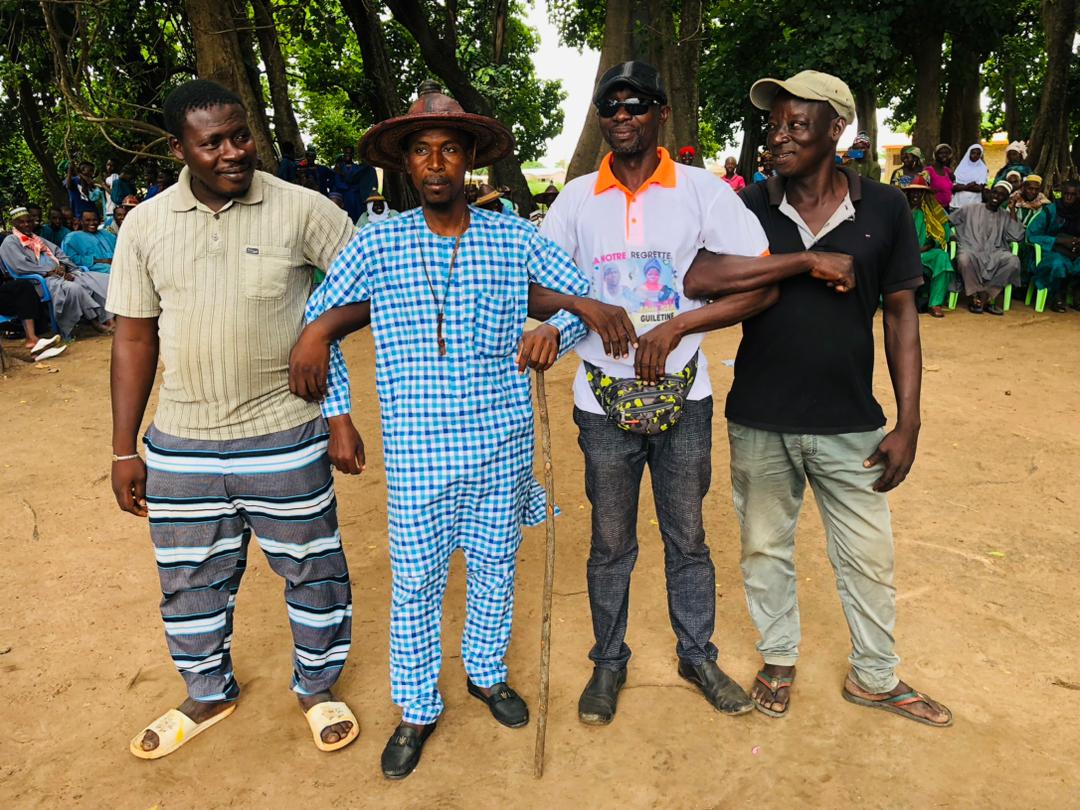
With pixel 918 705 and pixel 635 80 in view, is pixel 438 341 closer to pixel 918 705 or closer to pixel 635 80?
pixel 635 80

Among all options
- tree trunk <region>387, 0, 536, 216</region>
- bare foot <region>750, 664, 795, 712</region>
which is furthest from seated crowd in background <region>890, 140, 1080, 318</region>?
bare foot <region>750, 664, 795, 712</region>

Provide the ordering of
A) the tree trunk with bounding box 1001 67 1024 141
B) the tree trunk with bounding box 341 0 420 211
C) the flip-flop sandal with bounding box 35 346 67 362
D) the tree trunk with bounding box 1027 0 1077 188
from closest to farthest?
1. the flip-flop sandal with bounding box 35 346 67 362
2. the tree trunk with bounding box 1027 0 1077 188
3. the tree trunk with bounding box 341 0 420 211
4. the tree trunk with bounding box 1001 67 1024 141

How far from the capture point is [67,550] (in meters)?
4.48

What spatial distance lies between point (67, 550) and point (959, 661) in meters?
4.40

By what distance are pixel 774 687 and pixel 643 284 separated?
5.01 ft

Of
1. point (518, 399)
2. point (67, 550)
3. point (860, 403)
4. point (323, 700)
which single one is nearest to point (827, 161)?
point (860, 403)

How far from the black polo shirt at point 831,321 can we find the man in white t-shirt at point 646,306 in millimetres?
137

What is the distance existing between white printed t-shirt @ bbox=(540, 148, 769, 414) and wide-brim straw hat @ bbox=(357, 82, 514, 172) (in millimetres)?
299

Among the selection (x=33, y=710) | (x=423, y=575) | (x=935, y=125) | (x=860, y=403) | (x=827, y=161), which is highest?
(x=935, y=125)

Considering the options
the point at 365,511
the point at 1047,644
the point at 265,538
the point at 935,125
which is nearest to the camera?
the point at 265,538

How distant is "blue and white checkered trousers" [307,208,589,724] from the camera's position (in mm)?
2506

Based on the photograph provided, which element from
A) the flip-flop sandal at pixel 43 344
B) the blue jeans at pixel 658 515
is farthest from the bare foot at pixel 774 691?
the flip-flop sandal at pixel 43 344

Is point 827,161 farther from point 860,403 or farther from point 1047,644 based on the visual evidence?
point 1047,644

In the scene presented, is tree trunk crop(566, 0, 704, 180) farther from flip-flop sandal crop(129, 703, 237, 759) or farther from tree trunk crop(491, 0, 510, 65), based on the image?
flip-flop sandal crop(129, 703, 237, 759)
